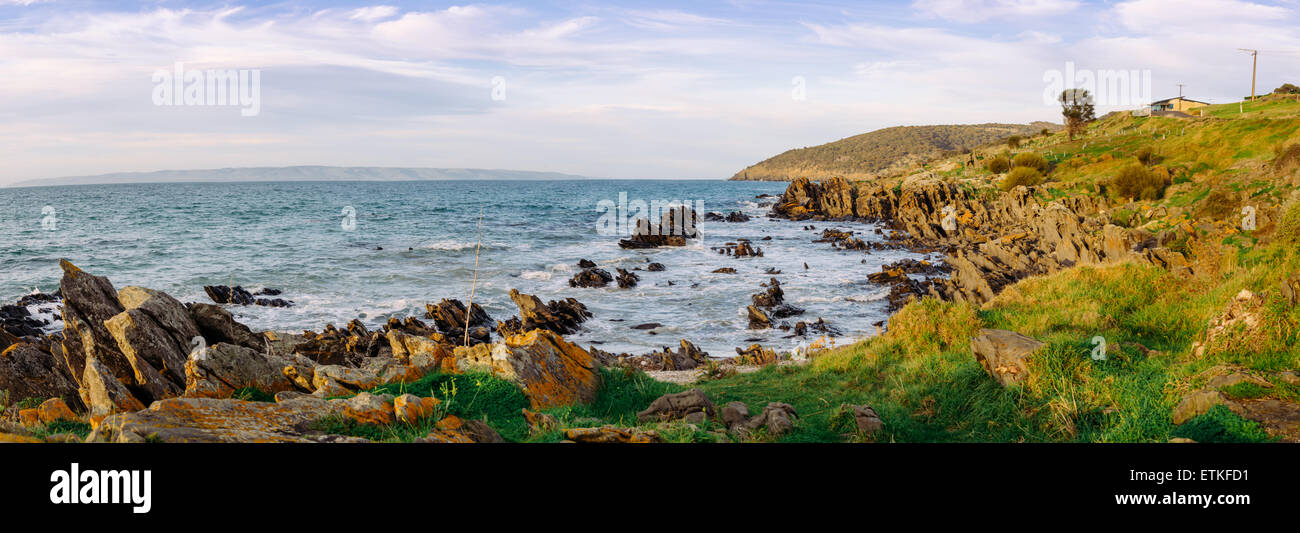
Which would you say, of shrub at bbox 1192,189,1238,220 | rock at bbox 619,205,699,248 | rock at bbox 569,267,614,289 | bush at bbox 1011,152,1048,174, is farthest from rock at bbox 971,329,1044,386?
bush at bbox 1011,152,1048,174

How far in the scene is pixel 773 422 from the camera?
7.51 meters

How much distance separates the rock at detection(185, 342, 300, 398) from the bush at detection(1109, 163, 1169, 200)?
4323 centimetres

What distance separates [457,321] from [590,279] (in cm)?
883

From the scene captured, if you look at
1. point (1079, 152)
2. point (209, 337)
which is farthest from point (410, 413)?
point (1079, 152)

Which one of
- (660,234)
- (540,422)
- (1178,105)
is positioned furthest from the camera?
(1178,105)

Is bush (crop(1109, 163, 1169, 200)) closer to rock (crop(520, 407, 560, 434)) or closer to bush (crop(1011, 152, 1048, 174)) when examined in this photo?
bush (crop(1011, 152, 1048, 174))

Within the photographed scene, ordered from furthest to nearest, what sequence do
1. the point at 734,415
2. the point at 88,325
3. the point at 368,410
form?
the point at 88,325, the point at 734,415, the point at 368,410

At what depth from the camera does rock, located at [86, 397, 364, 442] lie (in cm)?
508

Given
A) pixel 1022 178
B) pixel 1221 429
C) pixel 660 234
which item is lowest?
pixel 1221 429

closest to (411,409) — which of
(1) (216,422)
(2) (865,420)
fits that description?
(1) (216,422)

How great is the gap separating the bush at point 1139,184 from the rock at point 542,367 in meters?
39.5

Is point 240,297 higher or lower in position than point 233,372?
lower

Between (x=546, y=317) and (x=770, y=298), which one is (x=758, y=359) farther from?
(x=770, y=298)

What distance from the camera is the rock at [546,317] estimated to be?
21.5 meters
